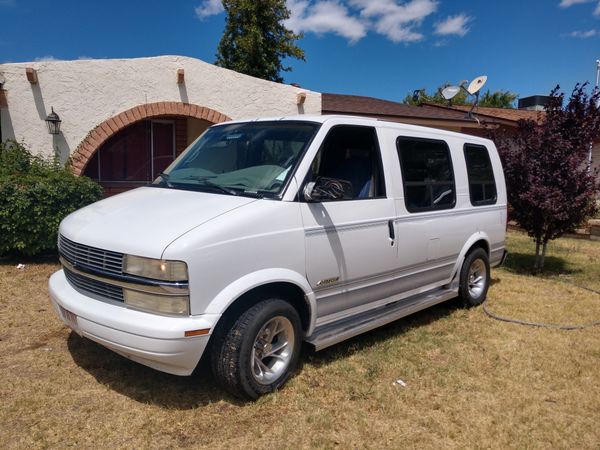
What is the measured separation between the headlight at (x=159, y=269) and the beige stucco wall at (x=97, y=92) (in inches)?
253

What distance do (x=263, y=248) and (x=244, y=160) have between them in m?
1.04

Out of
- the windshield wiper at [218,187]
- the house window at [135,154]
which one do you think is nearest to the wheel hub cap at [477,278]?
the windshield wiper at [218,187]

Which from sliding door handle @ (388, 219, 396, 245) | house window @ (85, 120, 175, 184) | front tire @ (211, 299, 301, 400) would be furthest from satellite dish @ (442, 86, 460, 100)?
front tire @ (211, 299, 301, 400)

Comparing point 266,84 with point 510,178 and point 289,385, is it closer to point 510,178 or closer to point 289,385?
point 510,178

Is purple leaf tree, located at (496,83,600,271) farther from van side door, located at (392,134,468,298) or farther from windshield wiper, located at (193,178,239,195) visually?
windshield wiper, located at (193,178,239,195)

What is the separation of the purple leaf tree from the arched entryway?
5.59 m

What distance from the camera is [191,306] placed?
2949 mm

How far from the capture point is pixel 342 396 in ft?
11.8

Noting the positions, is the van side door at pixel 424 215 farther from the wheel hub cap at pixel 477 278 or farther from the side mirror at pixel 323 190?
the side mirror at pixel 323 190

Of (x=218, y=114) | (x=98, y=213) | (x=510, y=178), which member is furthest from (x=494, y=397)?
(x=218, y=114)

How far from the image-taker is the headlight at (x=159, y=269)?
289 cm

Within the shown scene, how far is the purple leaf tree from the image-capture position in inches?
306

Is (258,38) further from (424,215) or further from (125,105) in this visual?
(424,215)

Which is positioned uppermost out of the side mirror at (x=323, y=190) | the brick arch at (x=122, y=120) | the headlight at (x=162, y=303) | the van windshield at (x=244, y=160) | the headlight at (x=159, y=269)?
the brick arch at (x=122, y=120)
